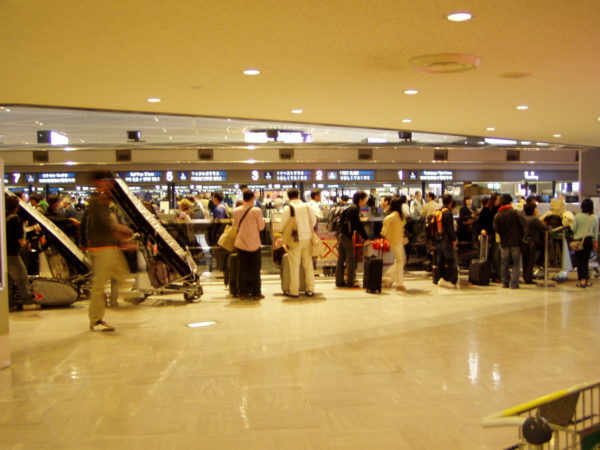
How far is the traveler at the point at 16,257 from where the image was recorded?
371 inches

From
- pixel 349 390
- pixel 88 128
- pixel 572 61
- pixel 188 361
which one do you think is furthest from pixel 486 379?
pixel 88 128

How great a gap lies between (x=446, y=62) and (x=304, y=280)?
212 inches

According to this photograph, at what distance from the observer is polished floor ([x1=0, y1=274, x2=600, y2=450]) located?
4.74 metres

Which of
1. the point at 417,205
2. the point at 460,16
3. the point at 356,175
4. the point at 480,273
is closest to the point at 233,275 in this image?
the point at 480,273

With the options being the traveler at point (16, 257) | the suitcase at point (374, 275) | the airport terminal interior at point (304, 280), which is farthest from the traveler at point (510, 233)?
the traveler at point (16, 257)

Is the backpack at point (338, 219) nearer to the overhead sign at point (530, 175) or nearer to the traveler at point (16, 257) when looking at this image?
the traveler at point (16, 257)

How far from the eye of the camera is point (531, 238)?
1196cm

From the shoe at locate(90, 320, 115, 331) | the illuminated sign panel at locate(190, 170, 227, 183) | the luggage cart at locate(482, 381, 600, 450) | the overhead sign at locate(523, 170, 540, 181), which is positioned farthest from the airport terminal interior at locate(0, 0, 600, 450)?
the overhead sign at locate(523, 170, 540, 181)

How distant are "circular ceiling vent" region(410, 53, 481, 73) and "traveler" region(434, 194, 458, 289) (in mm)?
4422

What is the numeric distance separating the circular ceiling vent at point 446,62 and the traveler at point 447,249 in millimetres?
4422

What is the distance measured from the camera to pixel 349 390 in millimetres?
5715

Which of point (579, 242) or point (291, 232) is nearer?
point (291, 232)

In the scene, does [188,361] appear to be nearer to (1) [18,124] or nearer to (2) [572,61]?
(2) [572,61]

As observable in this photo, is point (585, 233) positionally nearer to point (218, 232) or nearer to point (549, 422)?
point (218, 232)
